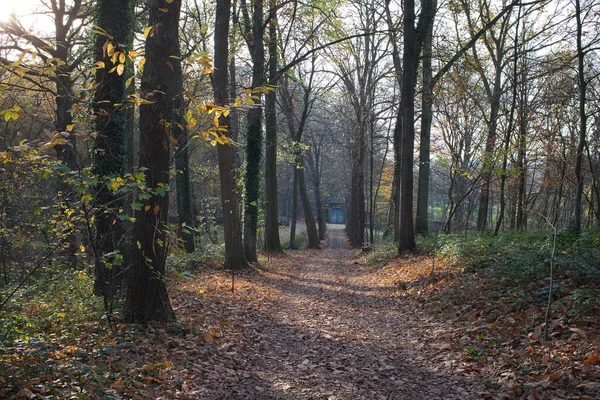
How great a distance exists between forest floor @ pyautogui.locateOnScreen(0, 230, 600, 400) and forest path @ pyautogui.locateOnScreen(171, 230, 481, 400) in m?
0.02

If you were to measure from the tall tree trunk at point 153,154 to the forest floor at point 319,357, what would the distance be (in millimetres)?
427

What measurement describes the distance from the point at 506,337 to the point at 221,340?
12.9 ft

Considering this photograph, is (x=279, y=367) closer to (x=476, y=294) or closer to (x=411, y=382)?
(x=411, y=382)

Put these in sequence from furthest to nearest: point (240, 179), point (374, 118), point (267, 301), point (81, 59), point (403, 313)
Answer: point (374, 118) → point (240, 179) → point (81, 59) → point (267, 301) → point (403, 313)

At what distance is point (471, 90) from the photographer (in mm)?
18922

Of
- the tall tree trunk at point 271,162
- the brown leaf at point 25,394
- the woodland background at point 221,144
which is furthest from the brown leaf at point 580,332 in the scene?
the tall tree trunk at point 271,162

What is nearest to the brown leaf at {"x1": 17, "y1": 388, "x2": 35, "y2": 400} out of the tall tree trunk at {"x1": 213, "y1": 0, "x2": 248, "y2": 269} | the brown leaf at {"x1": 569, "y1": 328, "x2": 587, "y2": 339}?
the brown leaf at {"x1": 569, "y1": 328, "x2": 587, "y2": 339}

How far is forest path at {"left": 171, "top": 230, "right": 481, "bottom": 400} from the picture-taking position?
455 centimetres

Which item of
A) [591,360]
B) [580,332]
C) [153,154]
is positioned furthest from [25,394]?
[580,332]

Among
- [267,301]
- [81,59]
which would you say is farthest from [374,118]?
[267,301]

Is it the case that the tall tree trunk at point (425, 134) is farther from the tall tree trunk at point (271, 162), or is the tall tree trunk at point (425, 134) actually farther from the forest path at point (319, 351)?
the forest path at point (319, 351)

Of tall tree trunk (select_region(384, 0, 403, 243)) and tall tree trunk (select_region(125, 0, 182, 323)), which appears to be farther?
tall tree trunk (select_region(384, 0, 403, 243))

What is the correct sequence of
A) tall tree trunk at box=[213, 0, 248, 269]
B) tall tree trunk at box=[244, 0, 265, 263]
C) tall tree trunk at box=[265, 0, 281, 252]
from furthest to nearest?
1. tall tree trunk at box=[265, 0, 281, 252]
2. tall tree trunk at box=[244, 0, 265, 263]
3. tall tree trunk at box=[213, 0, 248, 269]

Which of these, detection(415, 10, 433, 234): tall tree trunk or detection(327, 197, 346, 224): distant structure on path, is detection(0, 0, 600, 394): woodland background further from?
detection(327, 197, 346, 224): distant structure on path
